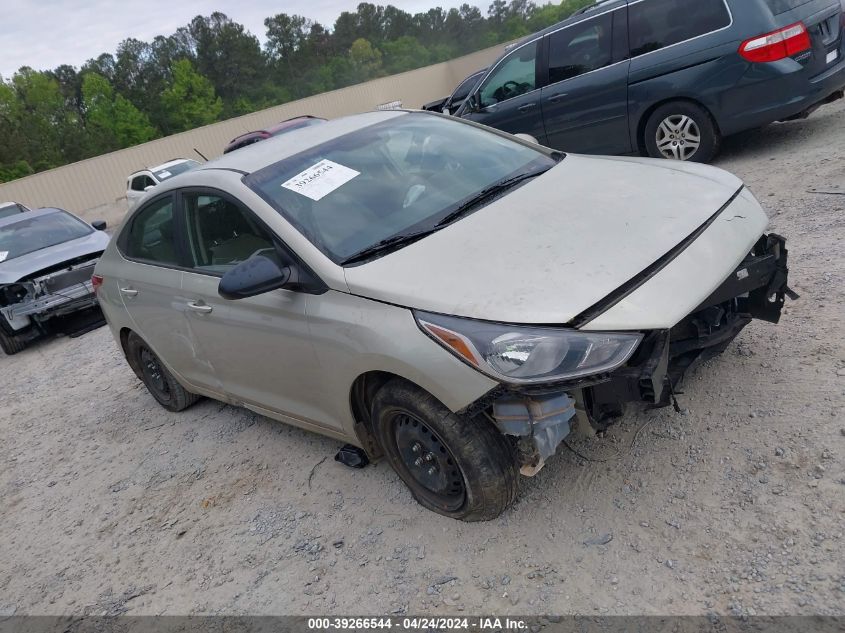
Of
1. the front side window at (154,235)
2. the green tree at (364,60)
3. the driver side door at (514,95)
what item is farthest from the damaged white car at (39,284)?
the green tree at (364,60)

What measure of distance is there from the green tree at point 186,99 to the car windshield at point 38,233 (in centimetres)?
5648

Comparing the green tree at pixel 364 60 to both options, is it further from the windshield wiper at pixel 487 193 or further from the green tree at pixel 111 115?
the windshield wiper at pixel 487 193

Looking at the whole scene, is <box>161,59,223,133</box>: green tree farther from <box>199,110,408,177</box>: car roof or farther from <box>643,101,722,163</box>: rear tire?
<box>199,110,408,177</box>: car roof

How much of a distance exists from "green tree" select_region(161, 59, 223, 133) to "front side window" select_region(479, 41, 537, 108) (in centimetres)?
5888

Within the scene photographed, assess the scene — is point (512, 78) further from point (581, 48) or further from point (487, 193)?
point (487, 193)

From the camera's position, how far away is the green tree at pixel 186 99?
6109 cm

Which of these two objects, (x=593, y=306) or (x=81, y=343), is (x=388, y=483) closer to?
(x=593, y=306)

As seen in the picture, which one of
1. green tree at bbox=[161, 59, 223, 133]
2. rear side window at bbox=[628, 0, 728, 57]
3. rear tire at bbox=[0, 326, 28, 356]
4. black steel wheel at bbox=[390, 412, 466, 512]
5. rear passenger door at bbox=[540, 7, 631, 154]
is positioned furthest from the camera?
green tree at bbox=[161, 59, 223, 133]

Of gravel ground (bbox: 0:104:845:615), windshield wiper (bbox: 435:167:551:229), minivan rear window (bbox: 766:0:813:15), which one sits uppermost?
minivan rear window (bbox: 766:0:813:15)

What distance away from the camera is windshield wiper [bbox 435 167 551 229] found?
3.22 meters

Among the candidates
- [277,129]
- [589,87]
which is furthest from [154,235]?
[277,129]

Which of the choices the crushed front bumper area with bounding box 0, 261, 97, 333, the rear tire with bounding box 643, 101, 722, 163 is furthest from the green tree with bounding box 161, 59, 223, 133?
the rear tire with bounding box 643, 101, 722, 163

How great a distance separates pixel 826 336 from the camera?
3543 mm

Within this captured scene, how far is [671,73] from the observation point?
22.3 ft
